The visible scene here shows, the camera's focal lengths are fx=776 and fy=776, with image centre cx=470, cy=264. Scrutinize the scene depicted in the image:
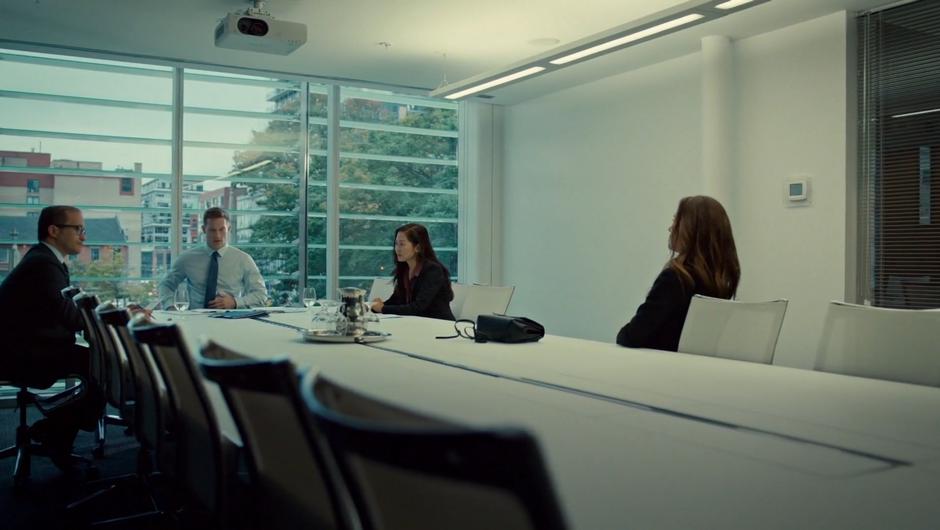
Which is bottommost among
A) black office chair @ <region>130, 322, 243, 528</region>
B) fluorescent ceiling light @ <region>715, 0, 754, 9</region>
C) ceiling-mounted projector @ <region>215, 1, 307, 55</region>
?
black office chair @ <region>130, 322, 243, 528</region>

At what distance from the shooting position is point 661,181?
21.3 ft

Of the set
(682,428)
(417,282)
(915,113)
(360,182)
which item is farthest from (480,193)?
(682,428)

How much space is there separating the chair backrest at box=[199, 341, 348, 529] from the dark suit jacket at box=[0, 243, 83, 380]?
9.98 ft

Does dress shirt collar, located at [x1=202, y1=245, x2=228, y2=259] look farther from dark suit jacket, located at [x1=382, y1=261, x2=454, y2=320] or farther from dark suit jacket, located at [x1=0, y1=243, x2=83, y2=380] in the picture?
dark suit jacket, located at [x1=0, y1=243, x2=83, y2=380]

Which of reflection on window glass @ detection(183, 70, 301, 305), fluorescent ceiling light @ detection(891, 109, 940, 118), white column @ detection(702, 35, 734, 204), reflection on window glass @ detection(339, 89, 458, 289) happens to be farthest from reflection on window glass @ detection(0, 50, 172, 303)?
fluorescent ceiling light @ detection(891, 109, 940, 118)

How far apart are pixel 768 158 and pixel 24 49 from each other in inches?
230

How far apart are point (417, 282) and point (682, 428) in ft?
12.6

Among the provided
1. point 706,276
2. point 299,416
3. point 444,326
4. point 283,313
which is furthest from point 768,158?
point 299,416

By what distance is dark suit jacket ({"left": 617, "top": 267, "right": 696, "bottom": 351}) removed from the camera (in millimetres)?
3293

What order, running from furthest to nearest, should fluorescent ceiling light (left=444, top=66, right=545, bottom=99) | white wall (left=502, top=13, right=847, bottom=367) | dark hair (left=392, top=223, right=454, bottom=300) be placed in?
fluorescent ceiling light (left=444, top=66, right=545, bottom=99)
dark hair (left=392, top=223, right=454, bottom=300)
white wall (left=502, top=13, right=847, bottom=367)

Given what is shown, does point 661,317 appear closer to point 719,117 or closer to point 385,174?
point 719,117

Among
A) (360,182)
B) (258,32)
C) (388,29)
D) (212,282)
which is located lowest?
(212,282)

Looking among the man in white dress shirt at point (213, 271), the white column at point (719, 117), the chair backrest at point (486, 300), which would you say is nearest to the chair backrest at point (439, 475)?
the chair backrest at point (486, 300)

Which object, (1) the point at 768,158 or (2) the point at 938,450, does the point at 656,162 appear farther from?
(2) the point at 938,450
